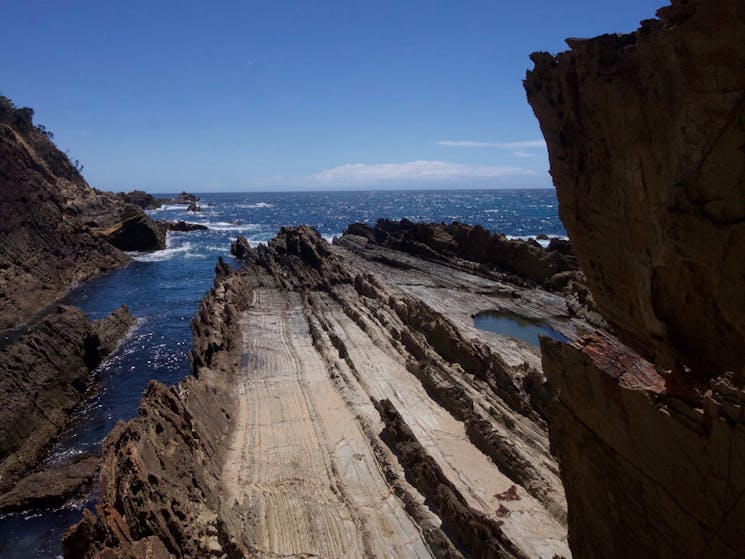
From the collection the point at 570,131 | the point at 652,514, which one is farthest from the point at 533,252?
the point at 652,514

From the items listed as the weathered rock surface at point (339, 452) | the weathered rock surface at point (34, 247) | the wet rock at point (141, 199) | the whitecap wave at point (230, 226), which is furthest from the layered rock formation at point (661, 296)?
the wet rock at point (141, 199)

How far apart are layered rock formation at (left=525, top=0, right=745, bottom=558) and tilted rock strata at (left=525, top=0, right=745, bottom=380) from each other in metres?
0.02

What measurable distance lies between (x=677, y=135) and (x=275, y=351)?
906 inches

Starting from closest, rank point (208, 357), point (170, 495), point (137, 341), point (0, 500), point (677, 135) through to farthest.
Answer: point (677, 135) → point (170, 495) → point (0, 500) → point (208, 357) → point (137, 341)

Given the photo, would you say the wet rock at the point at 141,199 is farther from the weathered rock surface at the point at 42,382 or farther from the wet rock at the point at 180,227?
the weathered rock surface at the point at 42,382

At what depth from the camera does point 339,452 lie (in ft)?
55.3

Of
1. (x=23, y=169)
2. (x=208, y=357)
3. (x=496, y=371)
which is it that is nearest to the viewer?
(x=496, y=371)

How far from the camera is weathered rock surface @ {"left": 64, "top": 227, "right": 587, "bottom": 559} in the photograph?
11977mm

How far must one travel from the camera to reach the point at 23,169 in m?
52.1

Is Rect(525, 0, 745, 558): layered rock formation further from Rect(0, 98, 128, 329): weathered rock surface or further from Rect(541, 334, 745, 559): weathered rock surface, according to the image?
Rect(0, 98, 128, 329): weathered rock surface

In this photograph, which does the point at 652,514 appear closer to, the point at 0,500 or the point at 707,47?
the point at 707,47

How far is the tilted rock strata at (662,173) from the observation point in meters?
6.02

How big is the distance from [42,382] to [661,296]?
25211 mm

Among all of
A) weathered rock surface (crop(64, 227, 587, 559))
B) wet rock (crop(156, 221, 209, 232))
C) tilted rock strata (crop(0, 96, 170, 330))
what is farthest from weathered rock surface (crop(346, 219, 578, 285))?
wet rock (crop(156, 221, 209, 232))
